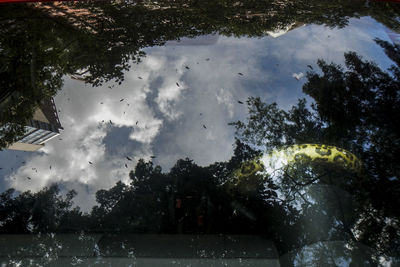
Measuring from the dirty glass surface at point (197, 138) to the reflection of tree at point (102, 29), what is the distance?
0.03 feet

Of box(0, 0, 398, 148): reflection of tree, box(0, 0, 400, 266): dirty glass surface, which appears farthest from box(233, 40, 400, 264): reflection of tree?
box(0, 0, 398, 148): reflection of tree

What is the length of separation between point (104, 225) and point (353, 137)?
4.40 ft

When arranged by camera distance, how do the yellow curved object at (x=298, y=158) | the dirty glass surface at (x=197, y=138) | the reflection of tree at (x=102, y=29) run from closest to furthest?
the dirty glass surface at (x=197, y=138) → the yellow curved object at (x=298, y=158) → the reflection of tree at (x=102, y=29)

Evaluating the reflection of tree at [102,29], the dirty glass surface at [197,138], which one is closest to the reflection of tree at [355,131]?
the dirty glass surface at [197,138]

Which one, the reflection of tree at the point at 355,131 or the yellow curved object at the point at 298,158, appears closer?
the reflection of tree at the point at 355,131

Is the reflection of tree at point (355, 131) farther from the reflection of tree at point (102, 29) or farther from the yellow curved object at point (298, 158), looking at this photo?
the reflection of tree at point (102, 29)

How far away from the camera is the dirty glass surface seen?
125 cm

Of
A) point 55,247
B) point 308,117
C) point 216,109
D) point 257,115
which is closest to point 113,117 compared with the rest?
point 216,109

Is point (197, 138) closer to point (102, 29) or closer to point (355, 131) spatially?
point (355, 131)

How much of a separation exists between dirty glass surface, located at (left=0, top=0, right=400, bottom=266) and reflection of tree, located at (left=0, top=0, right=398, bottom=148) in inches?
0.4

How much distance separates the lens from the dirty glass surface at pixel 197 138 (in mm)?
1251

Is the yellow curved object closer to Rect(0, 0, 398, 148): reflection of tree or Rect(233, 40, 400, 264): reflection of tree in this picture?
Rect(233, 40, 400, 264): reflection of tree

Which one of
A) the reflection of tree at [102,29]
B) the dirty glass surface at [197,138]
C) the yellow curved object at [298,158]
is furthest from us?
the reflection of tree at [102,29]

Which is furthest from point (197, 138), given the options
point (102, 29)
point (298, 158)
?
point (102, 29)
